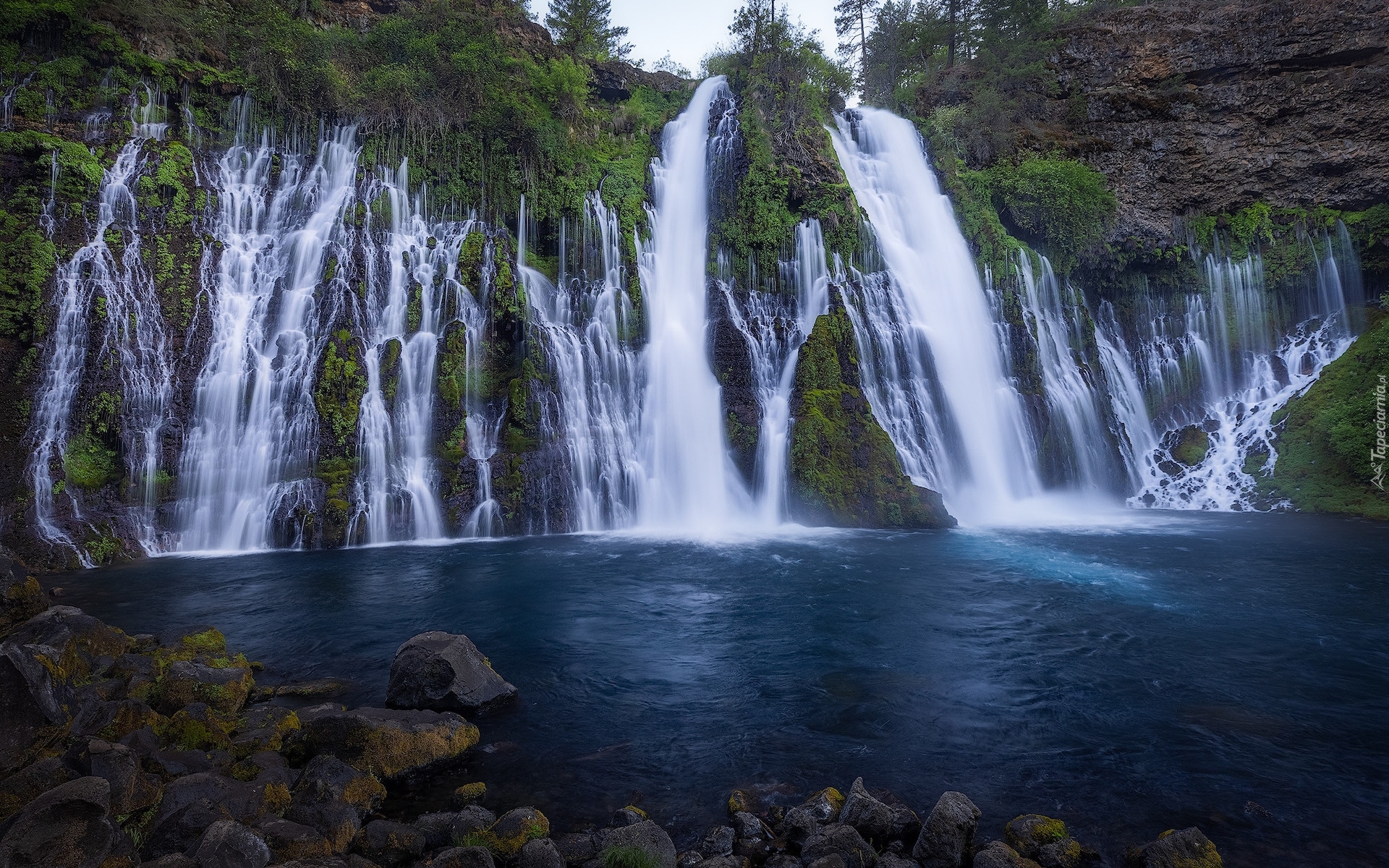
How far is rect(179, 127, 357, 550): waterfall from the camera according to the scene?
14.5m

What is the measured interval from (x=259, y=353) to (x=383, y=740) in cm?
1449

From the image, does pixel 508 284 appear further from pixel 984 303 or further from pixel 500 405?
pixel 984 303

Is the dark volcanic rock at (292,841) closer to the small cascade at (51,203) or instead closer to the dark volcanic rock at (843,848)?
the dark volcanic rock at (843,848)

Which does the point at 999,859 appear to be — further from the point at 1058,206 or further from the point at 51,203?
the point at 1058,206

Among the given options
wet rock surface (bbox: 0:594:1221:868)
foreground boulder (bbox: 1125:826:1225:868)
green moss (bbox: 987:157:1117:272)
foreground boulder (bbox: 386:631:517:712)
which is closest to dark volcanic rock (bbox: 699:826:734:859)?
wet rock surface (bbox: 0:594:1221:868)

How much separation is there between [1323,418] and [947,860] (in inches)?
872

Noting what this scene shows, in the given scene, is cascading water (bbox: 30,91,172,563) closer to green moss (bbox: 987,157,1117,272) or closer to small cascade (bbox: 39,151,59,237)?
small cascade (bbox: 39,151,59,237)

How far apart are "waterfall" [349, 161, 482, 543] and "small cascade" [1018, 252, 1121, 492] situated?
17.0 m

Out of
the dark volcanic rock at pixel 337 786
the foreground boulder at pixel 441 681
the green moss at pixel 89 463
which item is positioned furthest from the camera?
the green moss at pixel 89 463

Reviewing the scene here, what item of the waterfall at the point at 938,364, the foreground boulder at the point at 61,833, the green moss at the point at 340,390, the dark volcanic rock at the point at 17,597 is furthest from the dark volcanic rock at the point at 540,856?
the waterfall at the point at 938,364

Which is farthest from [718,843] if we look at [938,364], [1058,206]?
[1058,206]

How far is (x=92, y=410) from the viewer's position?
1429 centimetres

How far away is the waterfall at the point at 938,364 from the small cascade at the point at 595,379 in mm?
6617

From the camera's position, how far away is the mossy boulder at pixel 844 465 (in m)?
16.2
